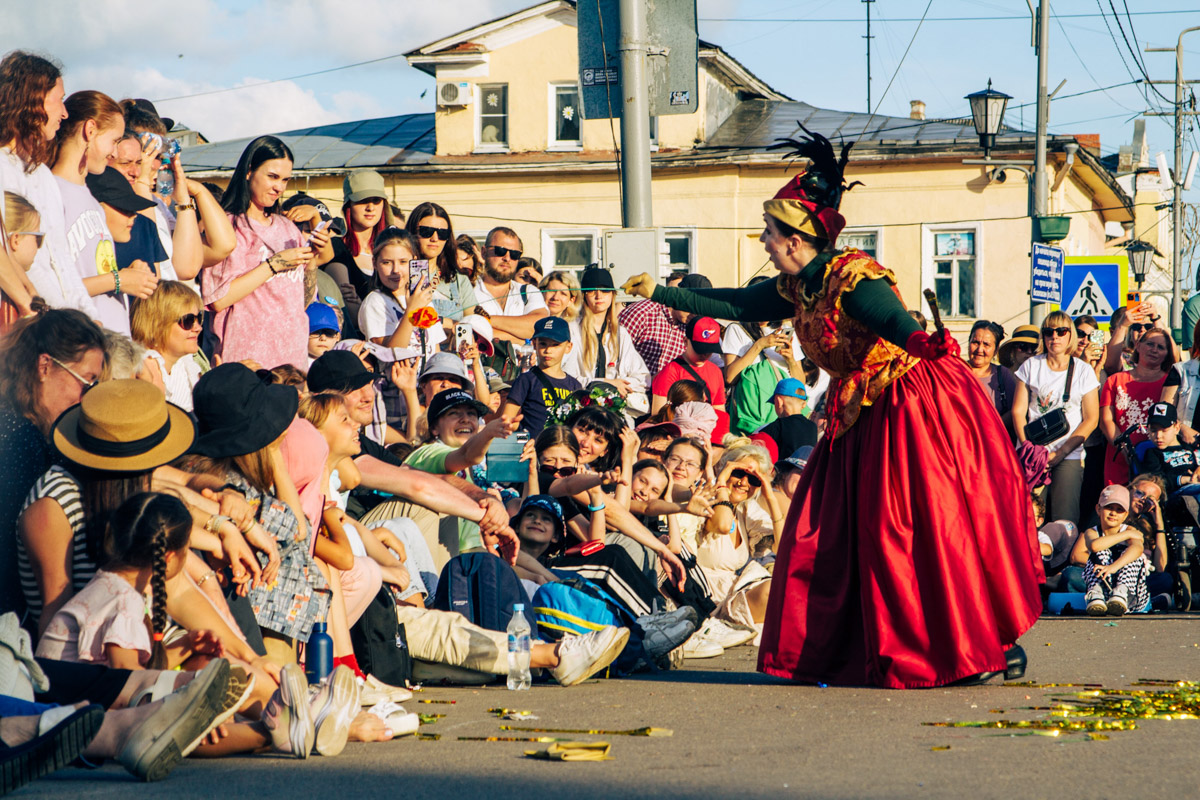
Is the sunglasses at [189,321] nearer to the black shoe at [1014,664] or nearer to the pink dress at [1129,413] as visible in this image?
the black shoe at [1014,664]

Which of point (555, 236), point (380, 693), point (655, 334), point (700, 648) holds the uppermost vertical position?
point (555, 236)

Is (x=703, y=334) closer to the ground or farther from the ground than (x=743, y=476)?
farther from the ground

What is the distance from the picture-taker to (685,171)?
2709 centimetres

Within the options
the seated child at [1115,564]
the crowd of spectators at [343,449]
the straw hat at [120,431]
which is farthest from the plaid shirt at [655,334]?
the straw hat at [120,431]

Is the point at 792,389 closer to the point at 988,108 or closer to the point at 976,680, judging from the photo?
the point at 976,680

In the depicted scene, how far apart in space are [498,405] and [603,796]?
5.87 meters

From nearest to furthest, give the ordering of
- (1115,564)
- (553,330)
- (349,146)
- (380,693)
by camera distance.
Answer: (380,693), (553,330), (1115,564), (349,146)

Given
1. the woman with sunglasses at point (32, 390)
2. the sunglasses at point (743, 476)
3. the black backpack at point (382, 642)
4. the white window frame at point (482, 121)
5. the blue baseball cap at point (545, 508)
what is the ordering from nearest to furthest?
the woman with sunglasses at point (32, 390), the black backpack at point (382, 642), the blue baseball cap at point (545, 508), the sunglasses at point (743, 476), the white window frame at point (482, 121)

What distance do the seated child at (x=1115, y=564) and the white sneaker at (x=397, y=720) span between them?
6107 mm

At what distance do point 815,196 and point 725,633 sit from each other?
109 inches

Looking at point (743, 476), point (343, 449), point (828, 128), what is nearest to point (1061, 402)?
point (743, 476)

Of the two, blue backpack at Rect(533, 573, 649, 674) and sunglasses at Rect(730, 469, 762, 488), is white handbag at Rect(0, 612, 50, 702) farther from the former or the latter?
sunglasses at Rect(730, 469, 762, 488)

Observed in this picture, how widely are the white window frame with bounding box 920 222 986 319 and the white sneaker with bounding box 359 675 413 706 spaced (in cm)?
2284

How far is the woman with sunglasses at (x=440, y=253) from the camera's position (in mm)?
9461
